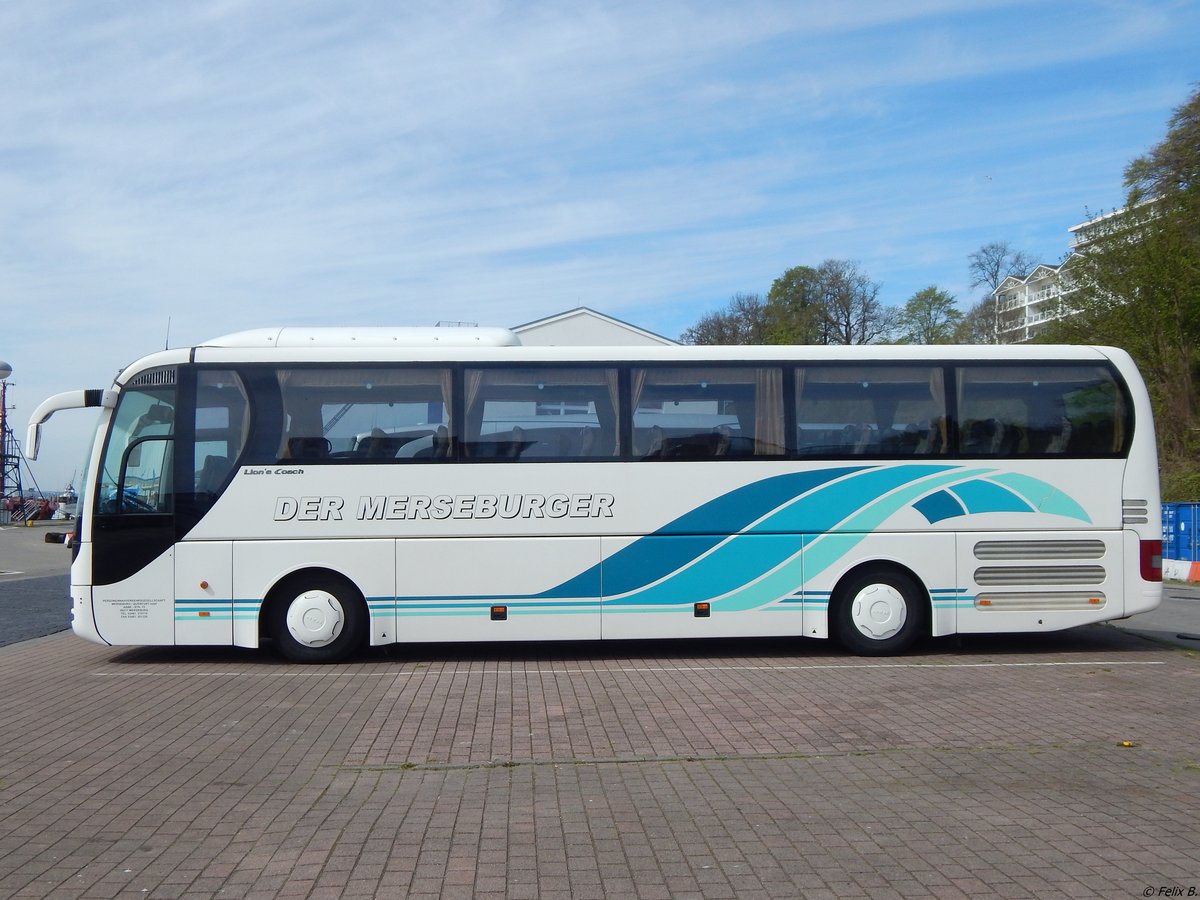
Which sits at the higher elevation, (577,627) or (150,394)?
(150,394)

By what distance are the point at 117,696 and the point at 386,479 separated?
313cm

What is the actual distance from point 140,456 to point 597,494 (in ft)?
15.2

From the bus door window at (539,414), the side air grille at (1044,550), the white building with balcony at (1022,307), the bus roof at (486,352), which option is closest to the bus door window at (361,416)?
the bus roof at (486,352)

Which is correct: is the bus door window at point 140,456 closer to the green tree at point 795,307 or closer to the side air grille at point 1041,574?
the side air grille at point 1041,574

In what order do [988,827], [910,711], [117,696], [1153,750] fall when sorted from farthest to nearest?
[117,696] → [910,711] → [1153,750] → [988,827]

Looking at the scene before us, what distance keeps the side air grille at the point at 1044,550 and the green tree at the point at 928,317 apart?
46256mm

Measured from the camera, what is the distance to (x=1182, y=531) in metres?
28.3

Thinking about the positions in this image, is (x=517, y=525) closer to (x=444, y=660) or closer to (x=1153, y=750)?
(x=444, y=660)

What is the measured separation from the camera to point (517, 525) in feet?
36.3

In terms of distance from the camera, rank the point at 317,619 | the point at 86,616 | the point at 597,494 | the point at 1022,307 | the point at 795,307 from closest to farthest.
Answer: the point at 86,616, the point at 317,619, the point at 597,494, the point at 795,307, the point at 1022,307

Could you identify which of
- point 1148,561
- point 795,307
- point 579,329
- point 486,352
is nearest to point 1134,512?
point 1148,561

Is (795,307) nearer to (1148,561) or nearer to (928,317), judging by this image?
(928,317)

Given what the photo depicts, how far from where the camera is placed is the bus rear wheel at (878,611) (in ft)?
37.4

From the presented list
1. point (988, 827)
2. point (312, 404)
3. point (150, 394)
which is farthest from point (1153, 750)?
point (150, 394)
